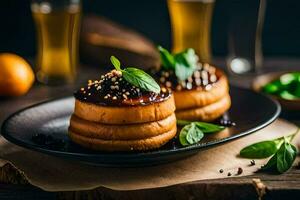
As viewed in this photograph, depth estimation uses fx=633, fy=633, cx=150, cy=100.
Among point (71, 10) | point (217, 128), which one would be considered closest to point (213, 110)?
point (217, 128)

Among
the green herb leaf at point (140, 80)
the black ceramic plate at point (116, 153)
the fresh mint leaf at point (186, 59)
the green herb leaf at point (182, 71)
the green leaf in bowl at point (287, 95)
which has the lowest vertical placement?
the green leaf in bowl at point (287, 95)

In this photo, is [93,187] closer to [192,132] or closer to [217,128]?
[192,132]

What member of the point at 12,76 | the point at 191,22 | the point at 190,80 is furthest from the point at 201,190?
the point at 191,22

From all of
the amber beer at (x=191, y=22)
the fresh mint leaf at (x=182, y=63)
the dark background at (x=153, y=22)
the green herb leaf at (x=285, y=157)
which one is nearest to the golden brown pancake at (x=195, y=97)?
the fresh mint leaf at (x=182, y=63)

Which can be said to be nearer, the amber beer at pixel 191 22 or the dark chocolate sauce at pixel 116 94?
the dark chocolate sauce at pixel 116 94

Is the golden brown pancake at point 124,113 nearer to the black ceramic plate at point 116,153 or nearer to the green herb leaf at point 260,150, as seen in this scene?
the black ceramic plate at point 116,153

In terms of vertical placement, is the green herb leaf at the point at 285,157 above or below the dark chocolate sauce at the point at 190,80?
below
